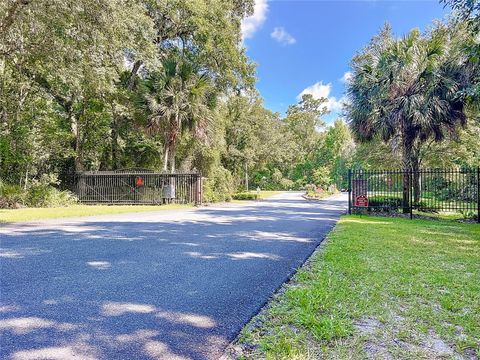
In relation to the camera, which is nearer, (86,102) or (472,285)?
(472,285)

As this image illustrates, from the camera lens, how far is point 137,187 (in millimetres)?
17297

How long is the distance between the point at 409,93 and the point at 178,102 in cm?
1028

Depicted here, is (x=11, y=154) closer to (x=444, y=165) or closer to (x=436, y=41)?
(x=436, y=41)

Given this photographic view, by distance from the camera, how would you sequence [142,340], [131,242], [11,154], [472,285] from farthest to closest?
1. [11,154]
2. [131,242]
3. [472,285]
4. [142,340]

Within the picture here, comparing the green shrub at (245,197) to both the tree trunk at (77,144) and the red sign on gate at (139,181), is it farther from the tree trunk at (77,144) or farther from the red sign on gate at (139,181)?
the tree trunk at (77,144)

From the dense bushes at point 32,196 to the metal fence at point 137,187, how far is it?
1520mm

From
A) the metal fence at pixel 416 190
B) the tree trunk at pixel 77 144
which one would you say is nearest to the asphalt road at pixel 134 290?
the metal fence at pixel 416 190

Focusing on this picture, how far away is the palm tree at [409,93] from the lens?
11578mm

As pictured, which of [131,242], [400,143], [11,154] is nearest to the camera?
[131,242]

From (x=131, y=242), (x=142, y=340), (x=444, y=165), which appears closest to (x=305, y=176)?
(x=444, y=165)

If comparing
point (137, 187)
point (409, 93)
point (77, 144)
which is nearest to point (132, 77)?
point (77, 144)

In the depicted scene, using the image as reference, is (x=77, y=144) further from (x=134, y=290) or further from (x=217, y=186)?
(x=134, y=290)

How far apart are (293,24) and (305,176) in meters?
35.0

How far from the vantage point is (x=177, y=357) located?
2105mm
